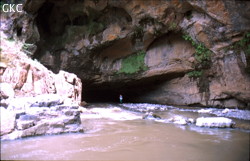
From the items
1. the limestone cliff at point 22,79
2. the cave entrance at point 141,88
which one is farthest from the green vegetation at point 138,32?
the limestone cliff at point 22,79

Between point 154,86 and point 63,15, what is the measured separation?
7.59 metres

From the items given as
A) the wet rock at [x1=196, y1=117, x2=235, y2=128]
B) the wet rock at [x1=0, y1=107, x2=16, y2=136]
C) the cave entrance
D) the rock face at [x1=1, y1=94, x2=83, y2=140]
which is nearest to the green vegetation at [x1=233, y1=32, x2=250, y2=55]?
the cave entrance

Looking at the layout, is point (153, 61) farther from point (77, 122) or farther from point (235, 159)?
point (235, 159)

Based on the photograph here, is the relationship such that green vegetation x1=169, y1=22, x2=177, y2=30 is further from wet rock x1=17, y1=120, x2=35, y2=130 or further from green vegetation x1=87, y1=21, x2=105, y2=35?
wet rock x1=17, y1=120, x2=35, y2=130

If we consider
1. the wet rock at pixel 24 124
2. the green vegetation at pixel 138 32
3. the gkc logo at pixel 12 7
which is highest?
the gkc logo at pixel 12 7

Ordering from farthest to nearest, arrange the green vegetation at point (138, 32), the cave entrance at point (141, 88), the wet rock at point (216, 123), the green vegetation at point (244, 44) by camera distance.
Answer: the cave entrance at point (141, 88) → the green vegetation at point (138, 32) → the green vegetation at point (244, 44) → the wet rock at point (216, 123)

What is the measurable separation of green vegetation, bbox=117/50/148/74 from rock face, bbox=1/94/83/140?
9.35m

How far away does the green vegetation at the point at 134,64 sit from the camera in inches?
562

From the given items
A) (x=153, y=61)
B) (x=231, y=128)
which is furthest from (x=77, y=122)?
(x=153, y=61)

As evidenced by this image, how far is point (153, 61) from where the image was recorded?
46.1 feet

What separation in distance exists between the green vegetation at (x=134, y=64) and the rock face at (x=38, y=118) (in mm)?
9355

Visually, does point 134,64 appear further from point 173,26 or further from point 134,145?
point 134,145

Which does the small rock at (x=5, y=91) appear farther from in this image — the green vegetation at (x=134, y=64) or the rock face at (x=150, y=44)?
the green vegetation at (x=134, y=64)

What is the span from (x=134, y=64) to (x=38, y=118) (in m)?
10.2
